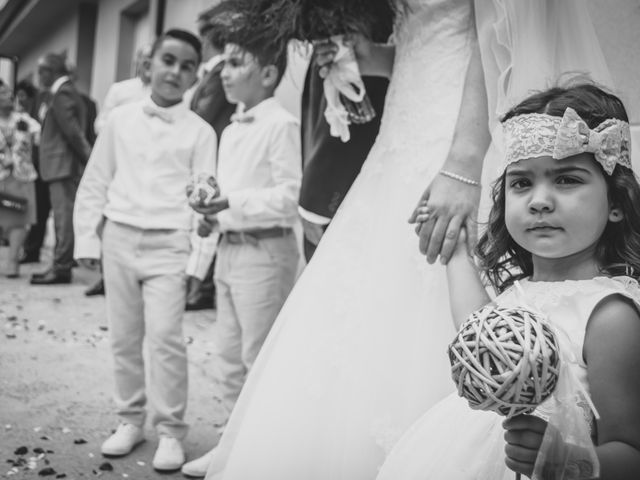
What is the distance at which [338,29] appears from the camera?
1.90 m

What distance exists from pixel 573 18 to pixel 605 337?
84 cm

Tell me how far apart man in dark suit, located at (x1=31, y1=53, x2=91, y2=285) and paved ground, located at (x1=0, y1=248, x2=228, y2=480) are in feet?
2.89

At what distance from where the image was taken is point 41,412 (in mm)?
3201

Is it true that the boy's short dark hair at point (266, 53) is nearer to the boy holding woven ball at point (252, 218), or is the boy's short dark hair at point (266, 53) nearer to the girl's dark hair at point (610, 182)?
the boy holding woven ball at point (252, 218)

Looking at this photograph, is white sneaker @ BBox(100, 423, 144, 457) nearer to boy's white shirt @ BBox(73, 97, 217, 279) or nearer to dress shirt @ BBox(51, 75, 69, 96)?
boy's white shirt @ BBox(73, 97, 217, 279)

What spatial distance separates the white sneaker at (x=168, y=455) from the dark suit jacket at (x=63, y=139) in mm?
4210

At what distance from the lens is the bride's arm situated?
1.56 meters

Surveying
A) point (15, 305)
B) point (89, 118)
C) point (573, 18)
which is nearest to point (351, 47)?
point (573, 18)

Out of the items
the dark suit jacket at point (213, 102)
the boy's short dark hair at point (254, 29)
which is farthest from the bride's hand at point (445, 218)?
the dark suit jacket at point (213, 102)

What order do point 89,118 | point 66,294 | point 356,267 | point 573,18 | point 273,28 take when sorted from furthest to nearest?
1. point 89,118
2. point 66,294
3. point 273,28
4. point 356,267
5. point 573,18

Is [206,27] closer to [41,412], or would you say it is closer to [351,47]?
[351,47]

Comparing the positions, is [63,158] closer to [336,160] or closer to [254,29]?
[254,29]

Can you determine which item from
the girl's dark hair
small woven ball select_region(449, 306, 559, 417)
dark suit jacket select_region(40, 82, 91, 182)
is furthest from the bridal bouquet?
dark suit jacket select_region(40, 82, 91, 182)

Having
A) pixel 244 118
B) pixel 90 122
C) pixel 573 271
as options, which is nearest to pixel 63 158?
pixel 90 122
